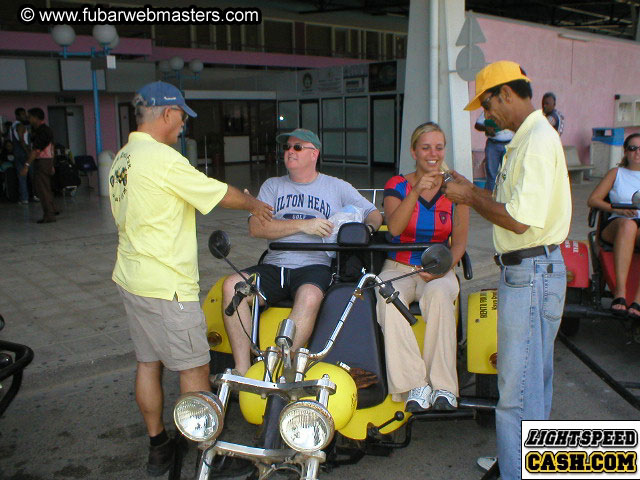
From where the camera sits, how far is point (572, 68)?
51.2 ft

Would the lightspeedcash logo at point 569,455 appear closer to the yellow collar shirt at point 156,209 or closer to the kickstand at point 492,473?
the kickstand at point 492,473

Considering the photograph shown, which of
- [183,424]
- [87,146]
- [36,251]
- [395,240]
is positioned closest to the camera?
[183,424]

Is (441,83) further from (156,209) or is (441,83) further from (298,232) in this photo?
(156,209)

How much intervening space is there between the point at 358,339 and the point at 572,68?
1466 centimetres

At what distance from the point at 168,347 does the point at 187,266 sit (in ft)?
1.28

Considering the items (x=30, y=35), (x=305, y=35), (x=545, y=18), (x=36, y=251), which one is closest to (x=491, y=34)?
(x=36, y=251)

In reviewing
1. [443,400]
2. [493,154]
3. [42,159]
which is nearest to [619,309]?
[443,400]

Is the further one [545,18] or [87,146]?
[545,18]

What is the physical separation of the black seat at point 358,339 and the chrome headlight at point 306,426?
3.44 ft

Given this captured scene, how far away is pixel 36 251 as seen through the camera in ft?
25.7

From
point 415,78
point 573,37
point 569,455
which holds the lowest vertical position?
point 569,455

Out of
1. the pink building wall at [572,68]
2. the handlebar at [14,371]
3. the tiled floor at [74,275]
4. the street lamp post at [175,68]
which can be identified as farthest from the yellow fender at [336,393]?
the street lamp post at [175,68]

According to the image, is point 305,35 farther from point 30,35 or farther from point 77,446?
point 77,446

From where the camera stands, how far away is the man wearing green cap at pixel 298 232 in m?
3.26
